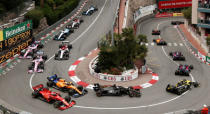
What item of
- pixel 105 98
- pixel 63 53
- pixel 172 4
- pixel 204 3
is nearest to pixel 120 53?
pixel 105 98

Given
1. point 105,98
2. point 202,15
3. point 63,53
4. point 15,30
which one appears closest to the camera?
point 105,98

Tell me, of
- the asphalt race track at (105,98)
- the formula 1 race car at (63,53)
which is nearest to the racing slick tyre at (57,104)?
the asphalt race track at (105,98)

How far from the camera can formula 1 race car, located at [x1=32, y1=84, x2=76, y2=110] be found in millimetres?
30303

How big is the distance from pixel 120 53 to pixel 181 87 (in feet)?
28.2

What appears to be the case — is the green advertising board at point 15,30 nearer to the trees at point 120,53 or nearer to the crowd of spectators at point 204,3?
the trees at point 120,53

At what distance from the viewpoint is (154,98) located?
1296 inches

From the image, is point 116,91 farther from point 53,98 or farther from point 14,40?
point 14,40

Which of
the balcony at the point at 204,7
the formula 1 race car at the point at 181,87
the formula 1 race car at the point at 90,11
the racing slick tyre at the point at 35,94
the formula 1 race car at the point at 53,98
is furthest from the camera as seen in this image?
the formula 1 race car at the point at 90,11

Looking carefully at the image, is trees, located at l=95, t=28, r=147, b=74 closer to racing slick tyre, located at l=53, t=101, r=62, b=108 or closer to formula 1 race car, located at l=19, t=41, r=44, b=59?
racing slick tyre, located at l=53, t=101, r=62, b=108

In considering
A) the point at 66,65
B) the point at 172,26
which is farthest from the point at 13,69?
the point at 172,26

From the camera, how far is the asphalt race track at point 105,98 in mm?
30516

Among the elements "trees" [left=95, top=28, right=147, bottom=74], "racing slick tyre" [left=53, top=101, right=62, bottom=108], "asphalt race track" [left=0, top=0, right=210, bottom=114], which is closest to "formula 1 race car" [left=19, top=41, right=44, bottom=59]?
"asphalt race track" [left=0, top=0, right=210, bottom=114]

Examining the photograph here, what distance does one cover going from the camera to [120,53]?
38.8 metres

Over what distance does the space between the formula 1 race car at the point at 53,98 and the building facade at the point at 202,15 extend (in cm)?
3341
